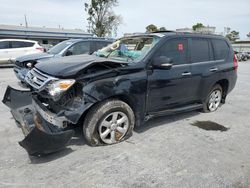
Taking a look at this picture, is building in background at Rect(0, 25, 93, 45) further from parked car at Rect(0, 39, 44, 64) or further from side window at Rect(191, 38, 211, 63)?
side window at Rect(191, 38, 211, 63)

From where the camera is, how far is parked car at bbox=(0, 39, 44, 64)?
1386 cm

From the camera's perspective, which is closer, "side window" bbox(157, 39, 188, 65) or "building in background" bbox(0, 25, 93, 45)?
"side window" bbox(157, 39, 188, 65)

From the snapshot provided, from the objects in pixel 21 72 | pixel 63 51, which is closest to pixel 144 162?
pixel 21 72

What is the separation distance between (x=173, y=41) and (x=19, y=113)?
306cm

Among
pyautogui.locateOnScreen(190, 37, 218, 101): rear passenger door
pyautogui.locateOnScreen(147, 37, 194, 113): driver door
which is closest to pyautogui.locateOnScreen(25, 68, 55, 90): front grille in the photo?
pyautogui.locateOnScreen(147, 37, 194, 113): driver door

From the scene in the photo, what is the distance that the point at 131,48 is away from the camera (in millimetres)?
4887

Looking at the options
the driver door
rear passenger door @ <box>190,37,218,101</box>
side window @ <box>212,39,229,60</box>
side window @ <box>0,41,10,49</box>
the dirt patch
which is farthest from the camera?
side window @ <box>0,41,10,49</box>

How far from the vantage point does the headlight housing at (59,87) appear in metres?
3.17

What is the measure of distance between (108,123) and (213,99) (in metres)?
3.22

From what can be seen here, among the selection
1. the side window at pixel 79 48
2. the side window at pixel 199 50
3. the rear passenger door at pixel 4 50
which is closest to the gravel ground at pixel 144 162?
the side window at pixel 199 50

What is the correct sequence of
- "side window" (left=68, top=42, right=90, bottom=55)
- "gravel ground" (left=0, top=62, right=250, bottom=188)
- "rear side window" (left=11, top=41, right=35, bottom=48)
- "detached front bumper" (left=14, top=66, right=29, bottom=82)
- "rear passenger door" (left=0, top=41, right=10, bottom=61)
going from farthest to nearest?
"rear side window" (left=11, top=41, right=35, bottom=48) < "rear passenger door" (left=0, top=41, right=10, bottom=61) < "side window" (left=68, top=42, right=90, bottom=55) < "detached front bumper" (left=14, top=66, right=29, bottom=82) < "gravel ground" (left=0, top=62, right=250, bottom=188)

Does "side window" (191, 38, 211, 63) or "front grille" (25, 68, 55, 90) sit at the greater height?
"side window" (191, 38, 211, 63)

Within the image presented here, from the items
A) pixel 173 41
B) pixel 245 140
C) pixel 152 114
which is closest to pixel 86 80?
pixel 152 114

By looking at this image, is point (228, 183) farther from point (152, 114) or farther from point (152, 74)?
point (152, 74)
